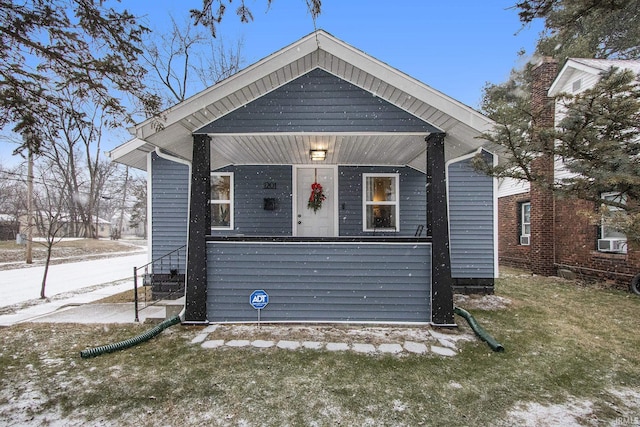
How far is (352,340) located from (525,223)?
33.5 ft

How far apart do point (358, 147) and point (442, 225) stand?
2.19m

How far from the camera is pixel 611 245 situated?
27.5 feet

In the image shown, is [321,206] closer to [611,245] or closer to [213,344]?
[213,344]

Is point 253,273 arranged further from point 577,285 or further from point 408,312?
point 577,285

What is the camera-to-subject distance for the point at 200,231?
4.80 meters

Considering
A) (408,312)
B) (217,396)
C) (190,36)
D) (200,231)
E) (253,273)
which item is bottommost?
(217,396)

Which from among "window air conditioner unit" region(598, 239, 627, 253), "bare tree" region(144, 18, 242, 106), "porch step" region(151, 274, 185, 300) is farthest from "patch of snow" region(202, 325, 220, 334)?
"bare tree" region(144, 18, 242, 106)

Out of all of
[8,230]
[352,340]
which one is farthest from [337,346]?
[8,230]

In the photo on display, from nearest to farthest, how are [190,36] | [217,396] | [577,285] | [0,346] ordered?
[217,396], [0,346], [577,285], [190,36]

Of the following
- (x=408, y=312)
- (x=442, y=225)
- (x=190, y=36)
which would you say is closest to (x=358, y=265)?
(x=408, y=312)

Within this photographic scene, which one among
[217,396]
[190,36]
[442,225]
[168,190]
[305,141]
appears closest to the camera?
[217,396]

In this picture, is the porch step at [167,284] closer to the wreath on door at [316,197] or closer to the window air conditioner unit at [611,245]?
the wreath on door at [316,197]

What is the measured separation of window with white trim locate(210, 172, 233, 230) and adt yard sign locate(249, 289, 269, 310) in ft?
9.68

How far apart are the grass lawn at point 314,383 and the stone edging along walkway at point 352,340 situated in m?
0.16
